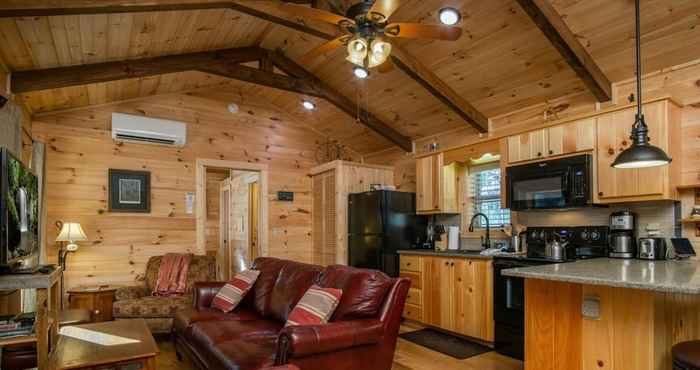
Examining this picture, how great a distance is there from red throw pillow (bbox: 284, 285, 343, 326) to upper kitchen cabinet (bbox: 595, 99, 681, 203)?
2357 millimetres

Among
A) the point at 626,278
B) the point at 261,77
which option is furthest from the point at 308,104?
the point at 626,278

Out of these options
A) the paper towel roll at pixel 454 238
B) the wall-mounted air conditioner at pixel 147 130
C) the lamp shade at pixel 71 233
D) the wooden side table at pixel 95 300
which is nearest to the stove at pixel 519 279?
the paper towel roll at pixel 454 238

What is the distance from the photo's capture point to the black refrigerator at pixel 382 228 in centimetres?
507

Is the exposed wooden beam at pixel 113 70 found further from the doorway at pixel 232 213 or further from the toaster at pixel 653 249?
the toaster at pixel 653 249

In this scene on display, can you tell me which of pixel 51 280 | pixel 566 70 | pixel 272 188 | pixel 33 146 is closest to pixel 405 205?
pixel 272 188

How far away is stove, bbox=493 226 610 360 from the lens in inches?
140

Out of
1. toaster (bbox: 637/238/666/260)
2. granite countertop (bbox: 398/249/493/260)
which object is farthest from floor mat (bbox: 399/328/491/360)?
toaster (bbox: 637/238/666/260)

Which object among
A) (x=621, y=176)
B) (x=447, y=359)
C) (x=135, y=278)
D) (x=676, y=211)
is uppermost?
(x=621, y=176)

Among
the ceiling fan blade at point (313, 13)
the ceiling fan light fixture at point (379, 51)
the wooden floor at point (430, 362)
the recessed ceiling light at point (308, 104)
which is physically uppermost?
the recessed ceiling light at point (308, 104)

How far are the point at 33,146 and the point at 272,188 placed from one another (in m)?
2.80

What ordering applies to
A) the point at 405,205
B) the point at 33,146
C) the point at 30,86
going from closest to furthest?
the point at 30,86, the point at 33,146, the point at 405,205

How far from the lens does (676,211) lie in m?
3.19

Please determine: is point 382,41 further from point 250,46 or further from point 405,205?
point 405,205

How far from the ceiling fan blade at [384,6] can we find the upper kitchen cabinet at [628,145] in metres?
2.08
